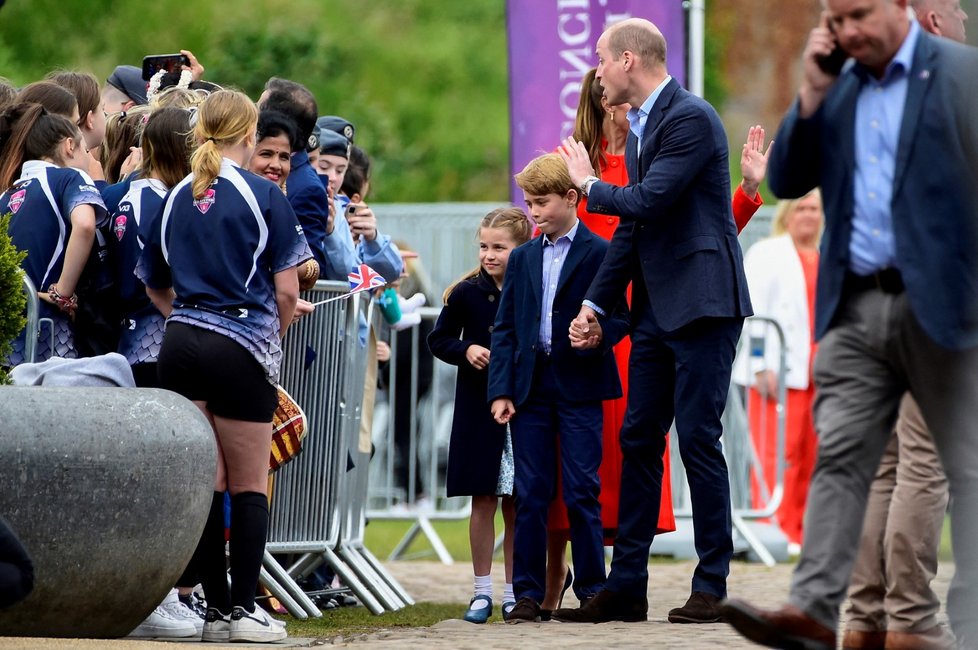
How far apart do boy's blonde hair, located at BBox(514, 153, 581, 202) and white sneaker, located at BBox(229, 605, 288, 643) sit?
7.03 feet

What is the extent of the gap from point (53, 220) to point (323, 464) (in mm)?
1670

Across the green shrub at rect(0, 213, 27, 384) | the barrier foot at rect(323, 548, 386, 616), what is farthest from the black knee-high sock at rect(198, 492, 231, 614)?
the barrier foot at rect(323, 548, 386, 616)

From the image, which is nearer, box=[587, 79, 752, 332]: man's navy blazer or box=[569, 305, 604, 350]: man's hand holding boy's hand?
box=[587, 79, 752, 332]: man's navy blazer

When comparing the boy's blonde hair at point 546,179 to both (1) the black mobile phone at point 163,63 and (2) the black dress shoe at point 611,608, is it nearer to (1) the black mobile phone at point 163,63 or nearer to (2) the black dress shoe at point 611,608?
(2) the black dress shoe at point 611,608

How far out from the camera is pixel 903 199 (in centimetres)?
478

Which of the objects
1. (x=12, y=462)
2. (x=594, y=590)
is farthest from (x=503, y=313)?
(x=12, y=462)

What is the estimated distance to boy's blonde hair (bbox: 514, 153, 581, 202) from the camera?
7.39 m

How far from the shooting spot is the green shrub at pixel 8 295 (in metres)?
6.23

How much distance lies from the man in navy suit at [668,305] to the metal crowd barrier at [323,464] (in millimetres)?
1229

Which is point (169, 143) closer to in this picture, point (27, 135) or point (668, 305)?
point (27, 135)

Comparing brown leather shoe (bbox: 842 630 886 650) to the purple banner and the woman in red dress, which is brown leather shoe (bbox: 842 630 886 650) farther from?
the purple banner

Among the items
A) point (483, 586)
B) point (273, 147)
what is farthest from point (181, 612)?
point (273, 147)

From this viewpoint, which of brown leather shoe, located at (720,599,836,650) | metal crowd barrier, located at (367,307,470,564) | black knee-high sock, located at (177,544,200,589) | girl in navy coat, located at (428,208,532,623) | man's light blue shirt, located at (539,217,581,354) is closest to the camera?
brown leather shoe, located at (720,599,836,650)

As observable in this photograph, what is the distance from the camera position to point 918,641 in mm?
5613
